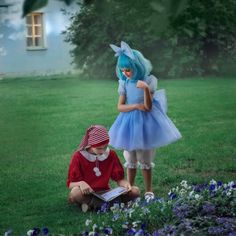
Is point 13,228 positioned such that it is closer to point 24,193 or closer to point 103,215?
point 103,215

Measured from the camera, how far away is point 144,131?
5578 mm

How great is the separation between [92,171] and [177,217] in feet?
3.78

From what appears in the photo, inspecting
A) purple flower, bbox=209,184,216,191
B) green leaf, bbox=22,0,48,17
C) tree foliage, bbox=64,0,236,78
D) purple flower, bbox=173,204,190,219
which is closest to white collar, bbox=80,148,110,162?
purple flower, bbox=209,184,216,191

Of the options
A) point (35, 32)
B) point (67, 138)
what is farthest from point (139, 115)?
point (35, 32)

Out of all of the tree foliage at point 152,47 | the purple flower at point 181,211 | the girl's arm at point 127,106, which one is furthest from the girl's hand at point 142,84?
the tree foliage at point 152,47

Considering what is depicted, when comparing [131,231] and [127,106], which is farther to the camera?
[127,106]

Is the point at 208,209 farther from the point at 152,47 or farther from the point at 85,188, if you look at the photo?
the point at 152,47

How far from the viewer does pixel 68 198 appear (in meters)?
5.69

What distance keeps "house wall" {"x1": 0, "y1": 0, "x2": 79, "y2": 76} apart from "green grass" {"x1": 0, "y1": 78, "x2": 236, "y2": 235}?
272 millimetres

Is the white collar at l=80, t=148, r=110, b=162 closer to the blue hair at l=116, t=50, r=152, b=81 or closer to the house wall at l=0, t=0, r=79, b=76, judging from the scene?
the blue hair at l=116, t=50, r=152, b=81

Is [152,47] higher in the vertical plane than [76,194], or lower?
higher

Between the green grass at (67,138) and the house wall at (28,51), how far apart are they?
27cm

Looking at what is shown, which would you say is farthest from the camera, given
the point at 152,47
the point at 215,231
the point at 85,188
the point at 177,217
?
the point at 152,47

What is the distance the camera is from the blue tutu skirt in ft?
18.2
